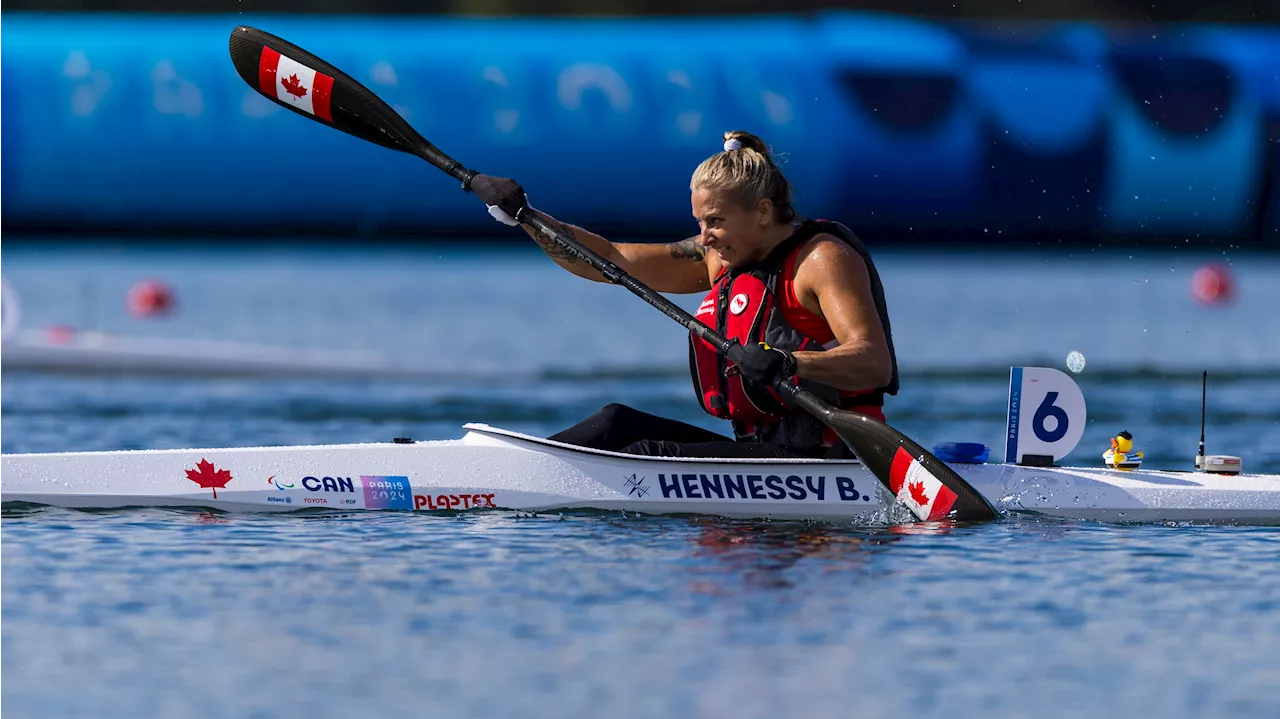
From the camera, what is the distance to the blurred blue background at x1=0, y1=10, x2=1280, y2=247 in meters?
19.5

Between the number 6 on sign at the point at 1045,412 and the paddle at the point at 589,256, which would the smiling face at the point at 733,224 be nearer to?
the paddle at the point at 589,256

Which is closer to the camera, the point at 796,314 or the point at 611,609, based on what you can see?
the point at 611,609

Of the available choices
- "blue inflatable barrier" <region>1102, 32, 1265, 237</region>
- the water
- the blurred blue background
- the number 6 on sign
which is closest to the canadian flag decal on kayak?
the water

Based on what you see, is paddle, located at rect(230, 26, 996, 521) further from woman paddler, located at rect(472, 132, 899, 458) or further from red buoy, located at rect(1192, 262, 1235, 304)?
red buoy, located at rect(1192, 262, 1235, 304)

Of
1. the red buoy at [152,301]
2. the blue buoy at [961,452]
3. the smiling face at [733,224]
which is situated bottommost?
the blue buoy at [961,452]

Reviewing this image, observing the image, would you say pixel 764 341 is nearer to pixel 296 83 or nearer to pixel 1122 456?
pixel 1122 456

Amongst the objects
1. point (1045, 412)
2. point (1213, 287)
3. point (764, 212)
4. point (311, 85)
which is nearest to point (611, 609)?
point (764, 212)

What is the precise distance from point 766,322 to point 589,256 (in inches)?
30.0

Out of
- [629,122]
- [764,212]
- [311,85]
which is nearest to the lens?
[764,212]

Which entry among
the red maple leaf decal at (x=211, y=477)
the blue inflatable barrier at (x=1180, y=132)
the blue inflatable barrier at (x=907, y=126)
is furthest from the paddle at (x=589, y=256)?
the blue inflatable barrier at (x=1180, y=132)

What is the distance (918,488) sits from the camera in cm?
643

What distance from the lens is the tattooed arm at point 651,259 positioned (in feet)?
22.6

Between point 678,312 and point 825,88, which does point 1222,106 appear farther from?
point 678,312

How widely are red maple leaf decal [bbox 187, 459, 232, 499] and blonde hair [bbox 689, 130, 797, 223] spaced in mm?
1937
